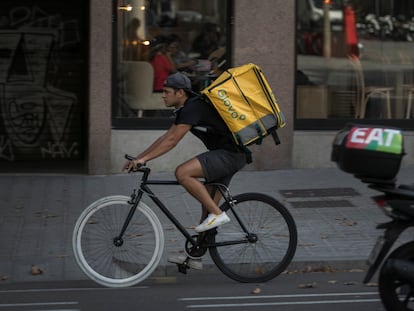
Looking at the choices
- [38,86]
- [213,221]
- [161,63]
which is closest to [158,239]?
[213,221]

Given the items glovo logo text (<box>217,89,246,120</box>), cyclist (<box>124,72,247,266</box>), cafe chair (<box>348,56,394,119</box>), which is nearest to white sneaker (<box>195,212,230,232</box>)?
cyclist (<box>124,72,247,266</box>)

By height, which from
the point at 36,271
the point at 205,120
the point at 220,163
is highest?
the point at 205,120

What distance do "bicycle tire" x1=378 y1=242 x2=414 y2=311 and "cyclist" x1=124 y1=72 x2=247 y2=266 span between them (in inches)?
73.1

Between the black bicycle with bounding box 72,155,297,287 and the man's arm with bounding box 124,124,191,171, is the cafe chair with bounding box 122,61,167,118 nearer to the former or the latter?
the black bicycle with bounding box 72,155,297,287

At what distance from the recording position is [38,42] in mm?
13703

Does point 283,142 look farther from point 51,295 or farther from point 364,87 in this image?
point 51,295

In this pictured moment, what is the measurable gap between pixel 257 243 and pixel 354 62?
253 inches

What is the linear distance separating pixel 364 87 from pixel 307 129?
1087 mm

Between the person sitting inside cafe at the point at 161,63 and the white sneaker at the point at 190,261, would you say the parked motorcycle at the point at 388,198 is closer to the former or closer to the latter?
the white sneaker at the point at 190,261

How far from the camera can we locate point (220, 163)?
24.0 ft

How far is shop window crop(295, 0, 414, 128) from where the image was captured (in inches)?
521

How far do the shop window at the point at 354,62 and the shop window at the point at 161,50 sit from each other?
116cm

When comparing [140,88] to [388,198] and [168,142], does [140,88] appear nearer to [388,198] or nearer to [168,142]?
[168,142]

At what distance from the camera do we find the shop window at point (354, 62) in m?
13.2
